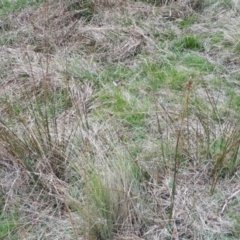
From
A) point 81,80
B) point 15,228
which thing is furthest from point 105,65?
point 15,228

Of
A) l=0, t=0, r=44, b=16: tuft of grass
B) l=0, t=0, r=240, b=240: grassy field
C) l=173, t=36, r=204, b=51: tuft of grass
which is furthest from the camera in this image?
l=0, t=0, r=44, b=16: tuft of grass

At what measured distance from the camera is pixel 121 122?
3109 millimetres

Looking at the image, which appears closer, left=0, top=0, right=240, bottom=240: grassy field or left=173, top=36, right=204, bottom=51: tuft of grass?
left=0, top=0, right=240, bottom=240: grassy field

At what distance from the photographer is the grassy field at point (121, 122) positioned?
2305 millimetres

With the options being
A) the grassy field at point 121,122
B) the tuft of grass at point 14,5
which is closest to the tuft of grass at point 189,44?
the grassy field at point 121,122

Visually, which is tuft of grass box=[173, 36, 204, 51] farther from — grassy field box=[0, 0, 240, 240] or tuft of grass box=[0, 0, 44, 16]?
tuft of grass box=[0, 0, 44, 16]

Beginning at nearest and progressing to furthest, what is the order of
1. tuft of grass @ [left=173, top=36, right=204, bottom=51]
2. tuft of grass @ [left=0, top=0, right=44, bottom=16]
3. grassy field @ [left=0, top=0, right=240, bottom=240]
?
grassy field @ [left=0, top=0, right=240, bottom=240]
tuft of grass @ [left=173, top=36, right=204, bottom=51]
tuft of grass @ [left=0, top=0, right=44, bottom=16]

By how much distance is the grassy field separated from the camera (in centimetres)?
230

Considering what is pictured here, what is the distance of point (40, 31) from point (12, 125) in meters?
1.63

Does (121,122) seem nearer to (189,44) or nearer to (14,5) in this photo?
(189,44)

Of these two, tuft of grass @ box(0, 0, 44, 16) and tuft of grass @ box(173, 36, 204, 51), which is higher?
tuft of grass @ box(173, 36, 204, 51)

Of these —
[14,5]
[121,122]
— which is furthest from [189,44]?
[14,5]

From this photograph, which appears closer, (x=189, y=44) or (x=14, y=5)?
(x=189, y=44)

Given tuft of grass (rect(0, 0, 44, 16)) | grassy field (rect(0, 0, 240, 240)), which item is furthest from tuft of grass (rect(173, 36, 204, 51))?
tuft of grass (rect(0, 0, 44, 16))
